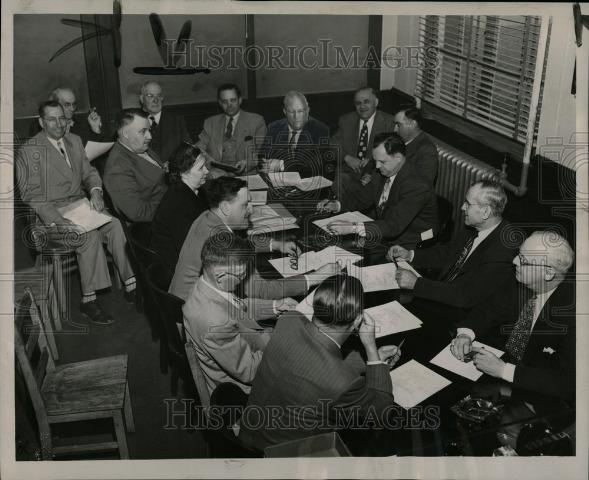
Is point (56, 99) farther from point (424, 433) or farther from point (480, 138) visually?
point (424, 433)

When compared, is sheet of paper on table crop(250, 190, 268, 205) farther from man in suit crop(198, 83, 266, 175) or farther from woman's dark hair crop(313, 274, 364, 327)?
woman's dark hair crop(313, 274, 364, 327)

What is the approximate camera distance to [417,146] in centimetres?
491

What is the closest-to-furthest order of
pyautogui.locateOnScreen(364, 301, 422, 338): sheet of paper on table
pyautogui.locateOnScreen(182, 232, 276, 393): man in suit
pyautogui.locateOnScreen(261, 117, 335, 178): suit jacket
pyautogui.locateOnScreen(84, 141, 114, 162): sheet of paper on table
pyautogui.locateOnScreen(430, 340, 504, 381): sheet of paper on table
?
pyautogui.locateOnScreen(430, 340, 504, 381): sheet of paper on table → pyautogui.locateOnScreen(182, 232, 276, 393): man in suit → pyautogui.locateOnScreen(364, 301, 422, 338): sheet of paper on table → pyautogui.locateOnScreen(261, 117, 335, 178): suit jacket → pyautogui.locateOnScreen(84, 141, 114, 162): sheet of paper on table

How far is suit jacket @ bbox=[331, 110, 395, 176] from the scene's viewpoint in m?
5.40

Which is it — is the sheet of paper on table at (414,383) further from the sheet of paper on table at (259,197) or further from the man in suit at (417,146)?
the man in suit at (417,146)

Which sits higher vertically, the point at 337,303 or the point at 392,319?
the point at 337,303

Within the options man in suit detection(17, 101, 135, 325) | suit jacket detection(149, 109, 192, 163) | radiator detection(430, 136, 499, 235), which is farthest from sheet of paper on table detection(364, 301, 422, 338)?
suit jacket detection(149, 109, 192, 163)

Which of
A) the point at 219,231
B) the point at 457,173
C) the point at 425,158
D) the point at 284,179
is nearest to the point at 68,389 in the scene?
the point at 219,231

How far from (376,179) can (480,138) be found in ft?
3.91

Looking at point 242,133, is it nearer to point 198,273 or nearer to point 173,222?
point 173,222

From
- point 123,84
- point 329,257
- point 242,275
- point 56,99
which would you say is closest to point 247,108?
point 123,84

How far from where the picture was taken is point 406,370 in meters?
2.83

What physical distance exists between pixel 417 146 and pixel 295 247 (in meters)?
1.68

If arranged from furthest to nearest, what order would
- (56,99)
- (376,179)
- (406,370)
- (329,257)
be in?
(56,99) < (376,179) < (329,257) < (406,370)
